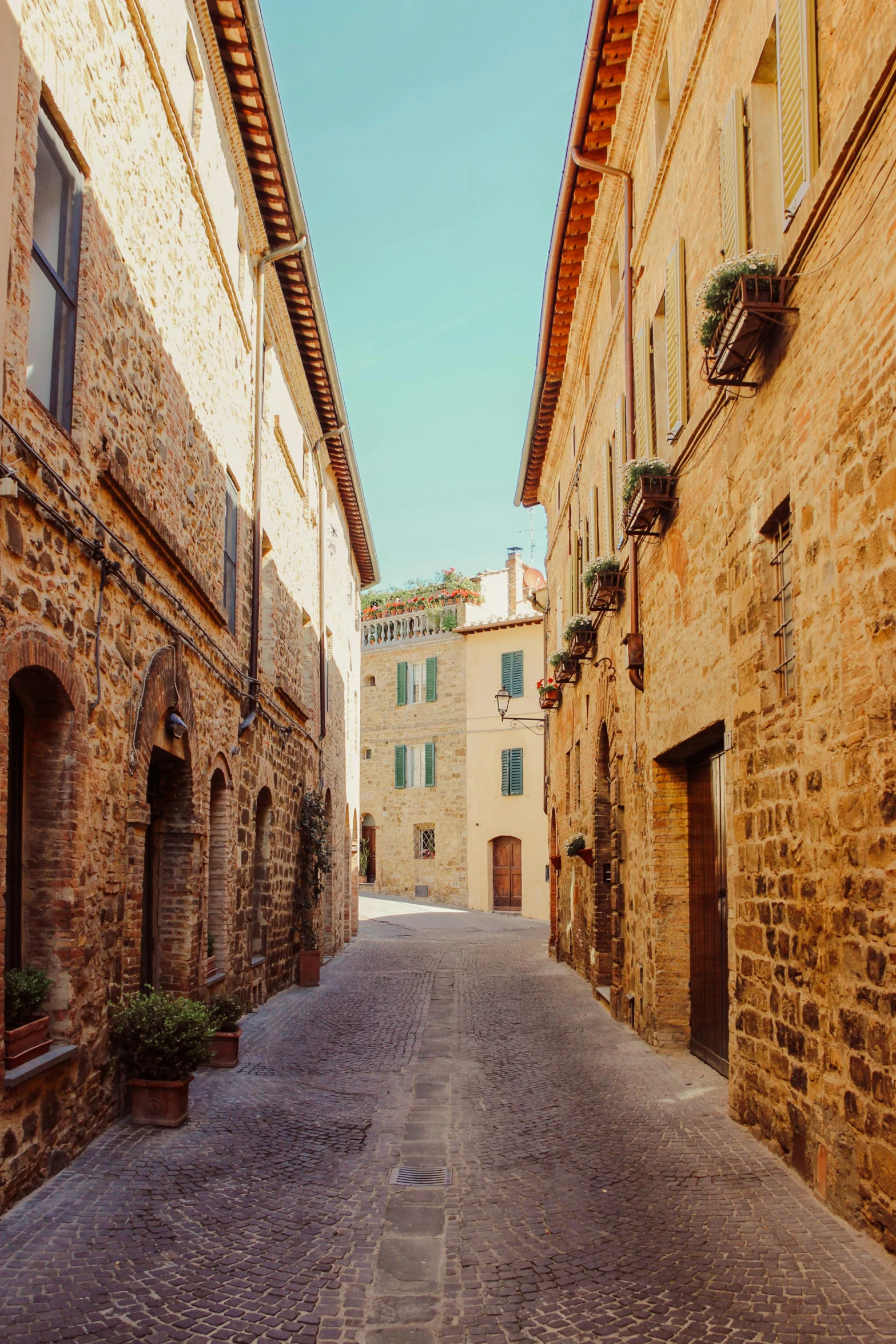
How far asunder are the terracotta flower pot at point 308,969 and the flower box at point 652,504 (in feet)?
24.8

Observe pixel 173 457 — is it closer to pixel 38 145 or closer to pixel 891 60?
pixel 38 145

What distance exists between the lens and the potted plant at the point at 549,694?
60.0 ft

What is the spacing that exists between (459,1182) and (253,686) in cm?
654

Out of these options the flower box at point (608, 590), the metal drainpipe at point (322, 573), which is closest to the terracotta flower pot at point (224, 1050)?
the flower box at point (608, 590)

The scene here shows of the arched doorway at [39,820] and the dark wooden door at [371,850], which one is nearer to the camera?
the arched doorway at [39,820]

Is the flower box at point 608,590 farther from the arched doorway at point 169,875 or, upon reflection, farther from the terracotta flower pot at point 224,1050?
the terracotta flower pot at point 224,1050

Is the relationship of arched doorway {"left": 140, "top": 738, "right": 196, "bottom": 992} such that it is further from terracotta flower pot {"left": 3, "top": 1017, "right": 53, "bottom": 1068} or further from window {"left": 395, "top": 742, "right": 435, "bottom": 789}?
window {"left": 395, "top": 742, "right": 435, "bottom": 789}

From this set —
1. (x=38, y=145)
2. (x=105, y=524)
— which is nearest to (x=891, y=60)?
(x=38, y=145)

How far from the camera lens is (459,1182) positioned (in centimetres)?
561

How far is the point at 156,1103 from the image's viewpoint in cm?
643

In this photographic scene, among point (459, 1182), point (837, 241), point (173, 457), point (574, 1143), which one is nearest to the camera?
point (837, 241)

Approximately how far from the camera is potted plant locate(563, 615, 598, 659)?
534 inches

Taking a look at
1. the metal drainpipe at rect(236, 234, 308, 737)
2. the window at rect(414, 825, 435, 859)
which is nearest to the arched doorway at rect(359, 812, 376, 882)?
the window at rect(414, 825, 435, 859)

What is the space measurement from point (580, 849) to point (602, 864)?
3.94 feet
